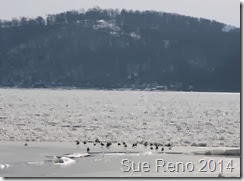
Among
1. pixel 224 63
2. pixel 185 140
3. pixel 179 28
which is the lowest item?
pixel 185 140

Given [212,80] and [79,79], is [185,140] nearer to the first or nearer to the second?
[212,80]

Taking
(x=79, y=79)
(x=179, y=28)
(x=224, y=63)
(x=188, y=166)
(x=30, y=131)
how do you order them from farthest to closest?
(x=79, y=79) → (x=179, y=28) → (x=224, y=63) → (x=30, y=131) → (x=188, y=166)

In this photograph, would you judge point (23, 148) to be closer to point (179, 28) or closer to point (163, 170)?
point (163, 170)

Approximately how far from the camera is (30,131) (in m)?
38.9

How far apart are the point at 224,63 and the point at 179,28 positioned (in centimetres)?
1969

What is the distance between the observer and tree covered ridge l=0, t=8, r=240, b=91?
5640 inches

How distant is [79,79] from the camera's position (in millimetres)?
191250

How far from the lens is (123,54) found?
18338 cm

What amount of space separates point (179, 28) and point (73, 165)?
4965 inches

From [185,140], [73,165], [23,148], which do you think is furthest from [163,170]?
[185,140]

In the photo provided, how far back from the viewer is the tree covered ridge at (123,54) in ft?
470

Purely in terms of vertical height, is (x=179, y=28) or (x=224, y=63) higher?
(x=179, y=28)

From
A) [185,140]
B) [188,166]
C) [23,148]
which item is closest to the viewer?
[188,166]

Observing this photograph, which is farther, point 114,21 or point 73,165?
point 114,21
